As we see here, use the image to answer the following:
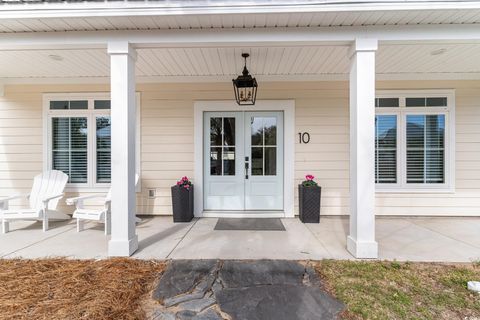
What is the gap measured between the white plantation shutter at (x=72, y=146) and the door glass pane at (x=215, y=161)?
2.37 m

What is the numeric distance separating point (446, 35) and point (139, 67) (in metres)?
4.04

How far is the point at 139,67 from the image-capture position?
12.9 feet

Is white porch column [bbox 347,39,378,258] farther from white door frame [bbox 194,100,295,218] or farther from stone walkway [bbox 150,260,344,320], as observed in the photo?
white door frame [bbox 194,100,295,218]

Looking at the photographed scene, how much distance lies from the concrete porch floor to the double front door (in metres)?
0.62

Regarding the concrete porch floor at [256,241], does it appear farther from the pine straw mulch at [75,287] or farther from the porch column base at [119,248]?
the pine straw mulch at [75,287]

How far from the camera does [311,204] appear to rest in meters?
4.14

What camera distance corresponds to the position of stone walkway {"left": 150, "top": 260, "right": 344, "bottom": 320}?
1.83 m

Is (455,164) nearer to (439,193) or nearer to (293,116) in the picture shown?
(439,193)

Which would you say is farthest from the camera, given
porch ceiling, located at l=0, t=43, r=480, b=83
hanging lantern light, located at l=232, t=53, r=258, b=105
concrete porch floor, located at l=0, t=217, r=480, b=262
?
hanging lantern light, located at l=232, t=53, r=258, b=105

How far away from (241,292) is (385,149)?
12.8 feet

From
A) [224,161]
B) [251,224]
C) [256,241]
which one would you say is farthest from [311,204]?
[224,161]

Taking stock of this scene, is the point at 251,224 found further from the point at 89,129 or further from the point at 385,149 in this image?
the point at 89,129

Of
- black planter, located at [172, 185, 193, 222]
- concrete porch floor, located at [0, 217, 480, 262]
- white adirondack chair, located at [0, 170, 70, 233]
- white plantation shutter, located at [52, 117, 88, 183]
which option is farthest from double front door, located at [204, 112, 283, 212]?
white adirondack chair, located at [0, 170, 70, 233]

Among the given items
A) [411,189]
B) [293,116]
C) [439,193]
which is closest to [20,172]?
[293,116]
